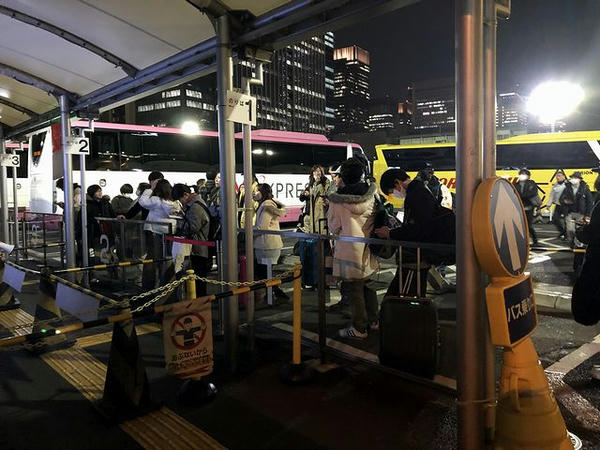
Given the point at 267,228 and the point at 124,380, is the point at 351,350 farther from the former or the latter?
the point at 267,228

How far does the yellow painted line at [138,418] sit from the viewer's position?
10.8 ft

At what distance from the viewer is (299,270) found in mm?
4352

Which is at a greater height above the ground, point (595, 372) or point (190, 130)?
point (190, 130)

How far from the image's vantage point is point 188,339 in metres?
3.55

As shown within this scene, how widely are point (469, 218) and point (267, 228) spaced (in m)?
4.65

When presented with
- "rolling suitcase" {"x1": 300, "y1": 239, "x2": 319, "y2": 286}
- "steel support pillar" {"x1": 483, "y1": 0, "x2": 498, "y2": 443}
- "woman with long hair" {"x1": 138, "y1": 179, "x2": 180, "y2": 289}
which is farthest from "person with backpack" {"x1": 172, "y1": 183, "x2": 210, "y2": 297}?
"steel support pillar" {"x1": 483, "y1": 0, "x2": 498, "y2": 443}

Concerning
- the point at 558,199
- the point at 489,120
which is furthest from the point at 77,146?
the point at 558,199

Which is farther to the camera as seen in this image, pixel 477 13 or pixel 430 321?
pixel 430 321

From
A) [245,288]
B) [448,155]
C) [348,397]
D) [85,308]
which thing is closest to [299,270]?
[245,288]

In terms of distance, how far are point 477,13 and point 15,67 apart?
7057mm

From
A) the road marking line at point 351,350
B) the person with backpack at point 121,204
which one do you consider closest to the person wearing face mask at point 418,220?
the road marking line at point 351,350

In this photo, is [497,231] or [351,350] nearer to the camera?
[497,231]

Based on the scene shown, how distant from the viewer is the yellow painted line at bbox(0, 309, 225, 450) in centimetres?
331

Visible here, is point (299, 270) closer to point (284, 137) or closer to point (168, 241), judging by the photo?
point (168, 241)
